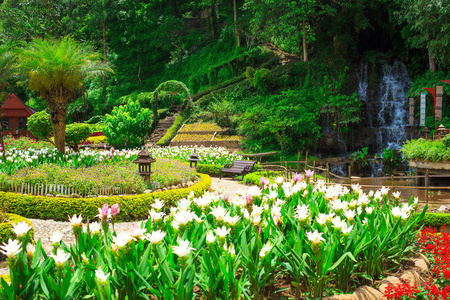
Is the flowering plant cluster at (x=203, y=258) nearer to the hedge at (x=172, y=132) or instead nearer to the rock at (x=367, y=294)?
the rock at (x=367, y=294)

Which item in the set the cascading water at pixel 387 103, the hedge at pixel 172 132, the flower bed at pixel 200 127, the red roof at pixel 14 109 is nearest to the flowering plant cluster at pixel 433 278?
the cascading water at pixel 387 103

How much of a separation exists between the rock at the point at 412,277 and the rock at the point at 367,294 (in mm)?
551

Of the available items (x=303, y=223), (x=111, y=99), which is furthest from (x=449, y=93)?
(x=111, y=99)

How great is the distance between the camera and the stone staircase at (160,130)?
23.2 meters

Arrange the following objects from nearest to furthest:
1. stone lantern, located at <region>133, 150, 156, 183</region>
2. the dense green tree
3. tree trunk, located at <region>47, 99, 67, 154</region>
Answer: stone lantern, located at <region>133, 150, 156, 183</region>
tree trunk, located at <region>47, 99, 67, 154</region>
the dense green tree

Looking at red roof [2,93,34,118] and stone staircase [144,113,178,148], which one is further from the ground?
red roof [2,93,34,118]

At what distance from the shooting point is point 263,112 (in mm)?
19031

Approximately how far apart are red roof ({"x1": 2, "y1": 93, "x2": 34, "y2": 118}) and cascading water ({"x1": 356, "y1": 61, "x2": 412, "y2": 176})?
2633 cm

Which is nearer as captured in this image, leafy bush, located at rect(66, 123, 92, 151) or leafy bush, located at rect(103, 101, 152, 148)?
leafy bush, located at rect(66, 123, 92, 151)

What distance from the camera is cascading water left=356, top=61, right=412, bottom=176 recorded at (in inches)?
710

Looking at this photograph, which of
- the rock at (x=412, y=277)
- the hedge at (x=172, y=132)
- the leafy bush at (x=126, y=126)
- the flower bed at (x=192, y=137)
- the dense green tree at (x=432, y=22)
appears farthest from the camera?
the hedge at (x=172, y=132)

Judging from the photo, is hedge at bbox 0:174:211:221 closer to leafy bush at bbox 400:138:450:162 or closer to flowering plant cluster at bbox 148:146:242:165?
flowering plant cluster at bbox 148:146:242:165

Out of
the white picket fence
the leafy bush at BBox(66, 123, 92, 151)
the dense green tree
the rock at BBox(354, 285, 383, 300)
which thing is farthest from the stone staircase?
the rock at BBox(354, 285, 383, 300)

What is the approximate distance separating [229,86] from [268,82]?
362 cm
